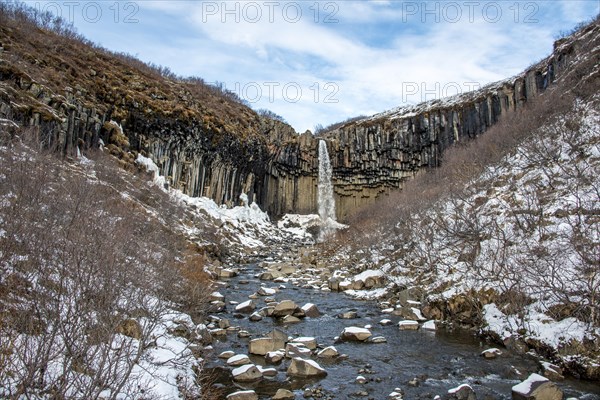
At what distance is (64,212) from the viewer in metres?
10.8

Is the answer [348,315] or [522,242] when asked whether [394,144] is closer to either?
[522,242]

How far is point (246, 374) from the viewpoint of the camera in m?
9.02

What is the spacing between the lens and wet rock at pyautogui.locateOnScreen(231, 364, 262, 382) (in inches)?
352

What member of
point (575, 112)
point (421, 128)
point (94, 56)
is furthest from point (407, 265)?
point (94, 56)

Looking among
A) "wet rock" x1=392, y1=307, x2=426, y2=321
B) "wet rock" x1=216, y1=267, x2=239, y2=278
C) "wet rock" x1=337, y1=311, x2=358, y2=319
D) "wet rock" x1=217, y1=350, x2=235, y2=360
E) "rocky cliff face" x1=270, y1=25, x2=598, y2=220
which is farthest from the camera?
"rocky cliff face" x1=270, y1=25, x2=598, y2=220

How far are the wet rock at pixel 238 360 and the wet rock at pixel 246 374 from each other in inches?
21.9

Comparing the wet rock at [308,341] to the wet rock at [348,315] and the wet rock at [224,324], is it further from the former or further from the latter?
the wet rock at [348,315]

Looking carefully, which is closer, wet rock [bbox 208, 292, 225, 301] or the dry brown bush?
the dry brown bush

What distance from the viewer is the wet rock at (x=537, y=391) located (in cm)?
784

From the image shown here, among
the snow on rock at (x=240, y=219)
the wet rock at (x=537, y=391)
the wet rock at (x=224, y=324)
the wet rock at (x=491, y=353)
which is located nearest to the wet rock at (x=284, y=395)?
the wet rock at (x=537, y=391)

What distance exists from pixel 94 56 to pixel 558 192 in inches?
1703

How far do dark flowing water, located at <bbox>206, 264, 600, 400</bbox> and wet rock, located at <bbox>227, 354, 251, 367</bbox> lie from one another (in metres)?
0.20

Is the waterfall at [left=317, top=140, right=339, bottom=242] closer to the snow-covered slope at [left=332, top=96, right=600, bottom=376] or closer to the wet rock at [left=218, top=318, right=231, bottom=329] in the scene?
the snow-covered slope at [left=332, top=96, right=600, bottom=376]

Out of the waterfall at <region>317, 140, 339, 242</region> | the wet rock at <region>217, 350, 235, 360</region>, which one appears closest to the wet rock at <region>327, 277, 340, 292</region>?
the wet rock at <region>217, 350, 235, 360</region>
